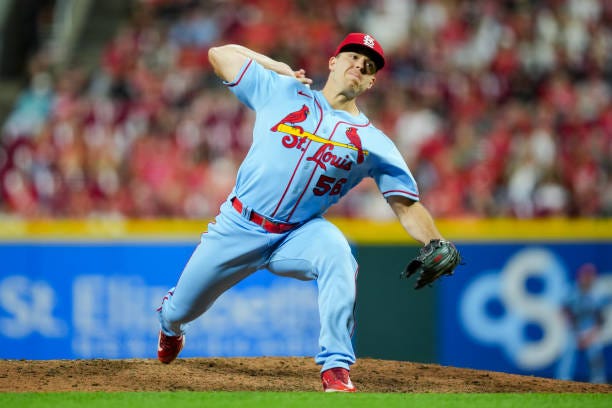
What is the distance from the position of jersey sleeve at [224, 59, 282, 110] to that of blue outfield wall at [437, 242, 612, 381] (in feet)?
14.0

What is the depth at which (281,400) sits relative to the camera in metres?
4.86

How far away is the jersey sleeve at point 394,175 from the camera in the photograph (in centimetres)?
562

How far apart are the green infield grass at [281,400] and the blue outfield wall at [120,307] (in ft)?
12.8

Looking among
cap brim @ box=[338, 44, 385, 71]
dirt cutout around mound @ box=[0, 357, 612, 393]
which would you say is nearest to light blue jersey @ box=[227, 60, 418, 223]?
cap brim @ box=[338, 44, 385, 71]

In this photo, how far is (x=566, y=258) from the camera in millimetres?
9680

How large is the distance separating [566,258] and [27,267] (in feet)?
16.3

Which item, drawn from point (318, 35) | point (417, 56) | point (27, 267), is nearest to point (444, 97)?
point (417, 56)

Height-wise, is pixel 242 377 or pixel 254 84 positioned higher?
pixel 254 84

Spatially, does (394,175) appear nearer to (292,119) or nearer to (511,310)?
(292,119)

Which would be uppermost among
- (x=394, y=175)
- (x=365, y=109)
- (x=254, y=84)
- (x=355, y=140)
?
(x=365, y=109)

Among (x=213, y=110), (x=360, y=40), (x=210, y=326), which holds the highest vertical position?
(x=213, y=110)

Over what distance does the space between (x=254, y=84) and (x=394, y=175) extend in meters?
0.92

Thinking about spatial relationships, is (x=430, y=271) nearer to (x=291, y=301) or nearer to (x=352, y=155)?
(x=352, y=155)

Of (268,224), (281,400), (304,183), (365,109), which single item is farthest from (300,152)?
(365,109)
